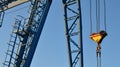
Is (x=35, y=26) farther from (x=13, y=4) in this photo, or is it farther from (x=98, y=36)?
(x=98, y=36)

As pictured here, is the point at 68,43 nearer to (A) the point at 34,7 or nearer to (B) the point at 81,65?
(B) the point at 81,65

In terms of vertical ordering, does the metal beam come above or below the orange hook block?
above

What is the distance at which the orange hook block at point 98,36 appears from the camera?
1844 centimetres

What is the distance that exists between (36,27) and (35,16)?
934 millimetres

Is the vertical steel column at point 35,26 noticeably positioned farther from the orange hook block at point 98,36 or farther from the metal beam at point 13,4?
the orange hook block at point 98,36

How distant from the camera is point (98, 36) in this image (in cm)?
1850

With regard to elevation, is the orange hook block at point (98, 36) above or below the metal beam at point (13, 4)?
below

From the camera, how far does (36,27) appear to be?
27.6 m

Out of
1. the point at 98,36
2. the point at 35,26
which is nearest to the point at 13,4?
the point at 35,26

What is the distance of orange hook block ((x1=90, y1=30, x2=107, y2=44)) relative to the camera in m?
18.4

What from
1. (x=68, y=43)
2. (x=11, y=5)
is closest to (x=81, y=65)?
(x=68, y=43)

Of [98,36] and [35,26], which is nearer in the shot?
[98,36]

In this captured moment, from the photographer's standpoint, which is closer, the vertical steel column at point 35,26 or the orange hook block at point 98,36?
the orange hook block at point 98,36

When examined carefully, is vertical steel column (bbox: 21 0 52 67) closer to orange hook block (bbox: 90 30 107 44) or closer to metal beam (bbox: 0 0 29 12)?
metal beam (bbox: 0 0 29 12)
